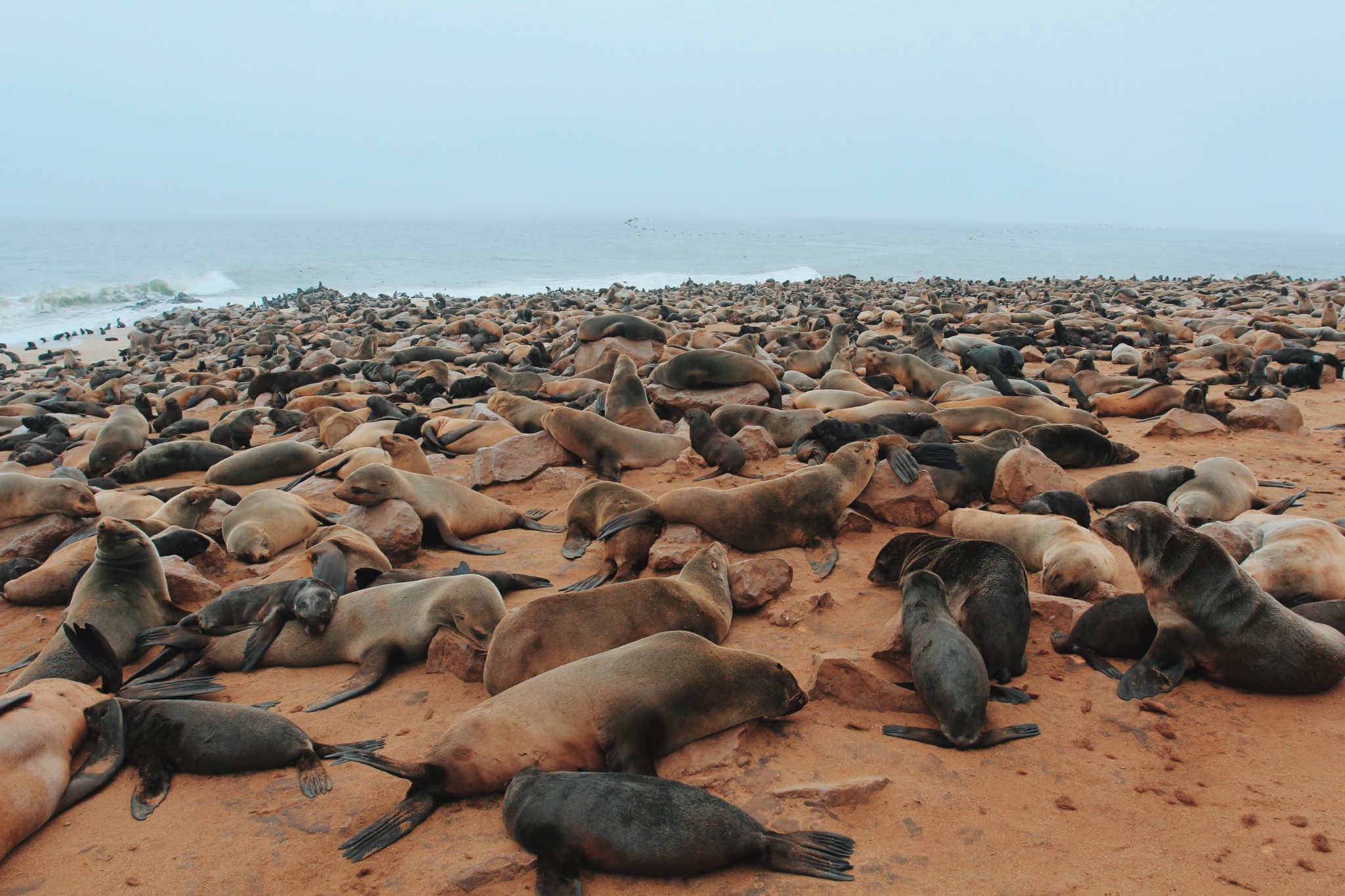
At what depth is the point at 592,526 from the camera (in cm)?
529

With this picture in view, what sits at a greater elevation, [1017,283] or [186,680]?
[1017,283]

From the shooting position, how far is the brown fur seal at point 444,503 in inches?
215

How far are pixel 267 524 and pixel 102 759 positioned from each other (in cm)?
277

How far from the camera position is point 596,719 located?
284 cm

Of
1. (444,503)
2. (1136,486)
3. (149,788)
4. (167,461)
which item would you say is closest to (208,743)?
(149,788)

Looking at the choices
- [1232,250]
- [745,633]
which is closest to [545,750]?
[745,633]

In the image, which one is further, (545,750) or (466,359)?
(466,359)

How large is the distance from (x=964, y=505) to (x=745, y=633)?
2370 mm

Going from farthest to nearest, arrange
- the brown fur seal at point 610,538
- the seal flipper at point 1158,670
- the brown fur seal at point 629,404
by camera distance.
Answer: the brown fur seal at point 629,404 < the brown fur seal at point 610,538 < the seal flipper at point 1158,670

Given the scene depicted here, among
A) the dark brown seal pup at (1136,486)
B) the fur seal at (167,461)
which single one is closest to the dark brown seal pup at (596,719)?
the dark brown seal pup at (1136,486)

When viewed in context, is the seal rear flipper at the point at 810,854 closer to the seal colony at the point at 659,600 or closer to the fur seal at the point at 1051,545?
the seal colony at the point at 659,600

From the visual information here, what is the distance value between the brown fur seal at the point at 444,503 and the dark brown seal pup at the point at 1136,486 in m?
4.03

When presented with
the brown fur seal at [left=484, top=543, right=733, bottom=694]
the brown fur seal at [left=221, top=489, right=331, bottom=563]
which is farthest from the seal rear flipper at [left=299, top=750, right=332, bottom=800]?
the brown fur seal at [left=221, top=489, right=331, bottom=563]

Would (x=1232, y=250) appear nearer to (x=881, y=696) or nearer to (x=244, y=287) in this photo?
(x=244, y=287)
